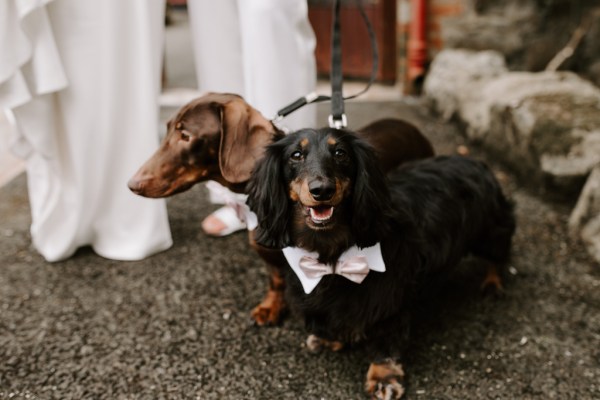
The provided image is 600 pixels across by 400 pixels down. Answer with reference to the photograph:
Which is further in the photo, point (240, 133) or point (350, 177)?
point (240, 133)

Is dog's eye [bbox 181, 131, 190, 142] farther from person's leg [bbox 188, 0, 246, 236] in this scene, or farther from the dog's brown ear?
person's leg [bbox 188, 0, 246, 236]

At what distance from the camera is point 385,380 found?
1878 millimetres

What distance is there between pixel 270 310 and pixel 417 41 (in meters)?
3.25

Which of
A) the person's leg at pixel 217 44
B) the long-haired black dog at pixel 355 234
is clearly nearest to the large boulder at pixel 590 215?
the long-haired black dog at pixel 355 234

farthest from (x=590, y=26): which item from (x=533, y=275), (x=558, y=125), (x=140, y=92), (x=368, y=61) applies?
(x=140, y=92)

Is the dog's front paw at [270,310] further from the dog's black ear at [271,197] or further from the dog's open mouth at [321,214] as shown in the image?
the dog's open mouth at [321,214]

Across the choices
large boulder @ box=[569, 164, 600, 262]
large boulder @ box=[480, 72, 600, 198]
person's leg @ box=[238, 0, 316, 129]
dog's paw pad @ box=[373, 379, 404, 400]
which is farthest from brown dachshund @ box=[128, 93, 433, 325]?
large boulder @ box=[480, 72, 600, 198]

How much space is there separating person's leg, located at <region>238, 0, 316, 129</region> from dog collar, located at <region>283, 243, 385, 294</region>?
834 mm

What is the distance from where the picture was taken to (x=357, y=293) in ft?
6.01

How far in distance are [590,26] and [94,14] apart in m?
3.31

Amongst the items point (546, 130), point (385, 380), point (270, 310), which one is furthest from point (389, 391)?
point (546, 130)

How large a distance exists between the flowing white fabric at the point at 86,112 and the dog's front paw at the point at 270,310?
71 centimetres

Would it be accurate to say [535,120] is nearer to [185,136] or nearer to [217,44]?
[217,44]

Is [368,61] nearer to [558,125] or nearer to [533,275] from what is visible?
[558,125]
